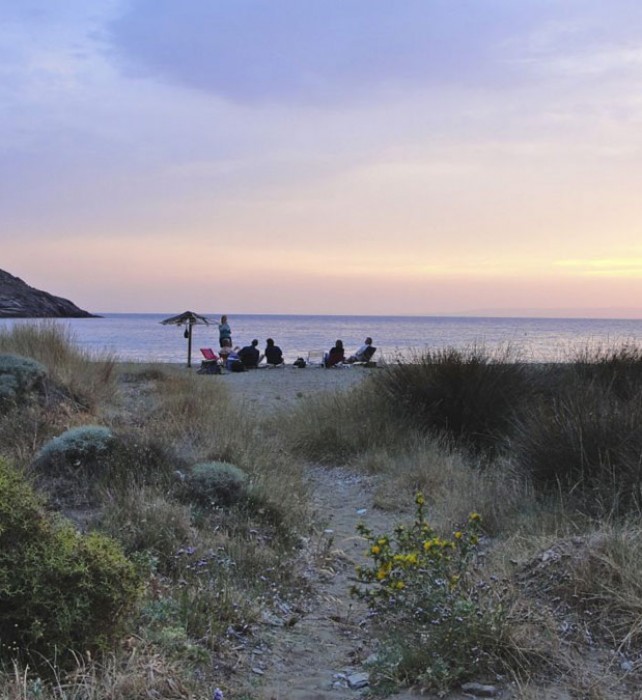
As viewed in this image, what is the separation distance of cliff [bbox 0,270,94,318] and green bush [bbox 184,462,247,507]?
78.4 meters

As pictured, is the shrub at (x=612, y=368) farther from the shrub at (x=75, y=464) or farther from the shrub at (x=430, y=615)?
the shrub at (x=75, y=464)

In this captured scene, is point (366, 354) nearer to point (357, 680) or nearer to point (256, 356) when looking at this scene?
point (256, 356)

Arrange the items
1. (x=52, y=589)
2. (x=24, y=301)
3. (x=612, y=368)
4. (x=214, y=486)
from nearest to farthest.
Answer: (x=52, y=589)
(x=214, y=486)
(x=612, y=368)
(x=24, y=301)

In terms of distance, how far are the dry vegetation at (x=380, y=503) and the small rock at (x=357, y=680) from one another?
0.36 ft

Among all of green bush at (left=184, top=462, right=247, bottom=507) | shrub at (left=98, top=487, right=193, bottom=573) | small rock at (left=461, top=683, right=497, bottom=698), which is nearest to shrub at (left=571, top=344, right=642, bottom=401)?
green bush at (left=184, top=462, right=247, bottom=507)

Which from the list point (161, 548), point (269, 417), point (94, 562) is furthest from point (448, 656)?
point (269, 417)

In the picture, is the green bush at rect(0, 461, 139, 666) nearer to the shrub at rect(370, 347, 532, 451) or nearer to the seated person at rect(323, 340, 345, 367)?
the shrub at rect(370, 347, 532, 451)

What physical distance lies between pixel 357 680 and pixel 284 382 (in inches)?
571

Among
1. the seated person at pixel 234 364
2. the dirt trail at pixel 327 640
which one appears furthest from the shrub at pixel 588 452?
the seated person at pixel 234 364

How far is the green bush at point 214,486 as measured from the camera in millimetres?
5672

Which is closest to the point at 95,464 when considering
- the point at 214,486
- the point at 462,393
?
the point at 214,486

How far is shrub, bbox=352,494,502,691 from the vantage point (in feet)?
10.7

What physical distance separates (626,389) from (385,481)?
3072mm

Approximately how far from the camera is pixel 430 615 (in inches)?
140
